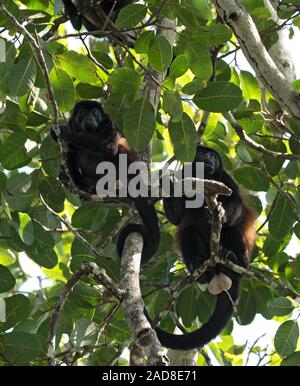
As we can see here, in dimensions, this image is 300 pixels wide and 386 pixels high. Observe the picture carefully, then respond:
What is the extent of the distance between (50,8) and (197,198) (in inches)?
69.6

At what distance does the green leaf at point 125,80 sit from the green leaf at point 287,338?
4.96ft

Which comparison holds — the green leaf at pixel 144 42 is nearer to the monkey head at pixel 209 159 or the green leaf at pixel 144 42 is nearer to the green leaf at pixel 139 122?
the green leaf at pixel 139 122

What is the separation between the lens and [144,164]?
14.8ft

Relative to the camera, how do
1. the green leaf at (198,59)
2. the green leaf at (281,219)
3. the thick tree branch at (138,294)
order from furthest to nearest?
1. the green leaf at (281,219)
2. the green leaf at (198,59)
3. the thick tree branch at (138,294)

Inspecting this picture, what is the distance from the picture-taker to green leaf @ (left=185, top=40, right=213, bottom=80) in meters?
4.06

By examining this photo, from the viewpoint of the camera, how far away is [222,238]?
564 cm

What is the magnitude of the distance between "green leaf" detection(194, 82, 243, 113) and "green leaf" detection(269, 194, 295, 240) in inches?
31.8

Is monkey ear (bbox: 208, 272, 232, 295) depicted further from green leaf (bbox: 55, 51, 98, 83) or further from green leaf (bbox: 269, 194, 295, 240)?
green leaf (bbox: 55, 51, 98, 83)

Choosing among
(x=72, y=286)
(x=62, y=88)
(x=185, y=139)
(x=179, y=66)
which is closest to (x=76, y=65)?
(x=62, y=88)

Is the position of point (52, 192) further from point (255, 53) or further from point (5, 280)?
point (255, 53)

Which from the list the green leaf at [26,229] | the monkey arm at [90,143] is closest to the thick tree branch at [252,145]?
the monkey arm at [90,143]

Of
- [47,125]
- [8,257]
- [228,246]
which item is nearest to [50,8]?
[47,125]

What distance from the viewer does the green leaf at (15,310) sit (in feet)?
13.6
